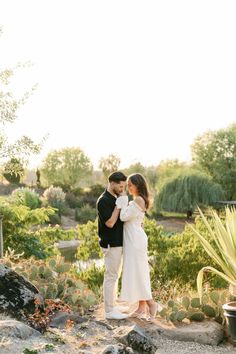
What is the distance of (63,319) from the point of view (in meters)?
6.48

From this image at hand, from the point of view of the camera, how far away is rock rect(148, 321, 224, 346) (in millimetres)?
6434

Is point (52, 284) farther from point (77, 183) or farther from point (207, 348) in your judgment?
point (77, 183)

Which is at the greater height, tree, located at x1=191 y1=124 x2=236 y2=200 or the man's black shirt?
tree, located at x1=191 y1=124 x2=236 y2=200

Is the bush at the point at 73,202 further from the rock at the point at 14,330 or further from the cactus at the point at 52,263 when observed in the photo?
the rock at the point at 14,330

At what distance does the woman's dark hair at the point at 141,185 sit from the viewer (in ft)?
21.8

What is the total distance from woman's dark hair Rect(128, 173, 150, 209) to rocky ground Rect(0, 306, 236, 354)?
1292 millimetres

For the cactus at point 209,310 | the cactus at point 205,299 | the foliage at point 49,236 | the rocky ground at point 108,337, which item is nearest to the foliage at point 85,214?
the foliage at point 49,236

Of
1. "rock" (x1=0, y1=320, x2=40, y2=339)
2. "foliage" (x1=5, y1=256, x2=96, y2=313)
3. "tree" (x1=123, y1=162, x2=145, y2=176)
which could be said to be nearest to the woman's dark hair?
"foliage" (x1=5, y1=256, x2=96, y2=313)

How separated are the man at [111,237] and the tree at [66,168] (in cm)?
4377

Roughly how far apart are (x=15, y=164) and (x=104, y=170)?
3646 centimetres

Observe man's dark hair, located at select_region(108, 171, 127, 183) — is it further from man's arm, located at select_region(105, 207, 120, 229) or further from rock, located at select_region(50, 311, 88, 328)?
rock, located at select_region(50, 311, 88, 328)

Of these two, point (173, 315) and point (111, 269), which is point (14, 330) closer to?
point (111, 269)

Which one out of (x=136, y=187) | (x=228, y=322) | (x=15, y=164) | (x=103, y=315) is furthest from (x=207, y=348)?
(x=15, y=164)

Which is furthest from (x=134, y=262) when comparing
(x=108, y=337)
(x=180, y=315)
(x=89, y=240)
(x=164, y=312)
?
(x=89, y=240)
